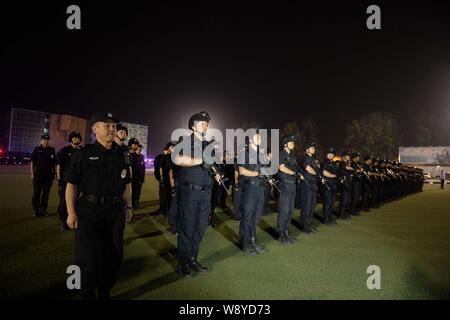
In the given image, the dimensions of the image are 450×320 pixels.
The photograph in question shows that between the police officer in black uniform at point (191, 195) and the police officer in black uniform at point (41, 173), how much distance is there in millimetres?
5312

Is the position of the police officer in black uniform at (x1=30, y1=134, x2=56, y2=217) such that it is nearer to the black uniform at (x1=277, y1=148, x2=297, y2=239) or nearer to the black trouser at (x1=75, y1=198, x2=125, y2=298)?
the black uniform at (x1=277, y1=148, x2=297, y2=239)

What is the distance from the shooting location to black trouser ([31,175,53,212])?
321 inches

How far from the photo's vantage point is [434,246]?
653cm

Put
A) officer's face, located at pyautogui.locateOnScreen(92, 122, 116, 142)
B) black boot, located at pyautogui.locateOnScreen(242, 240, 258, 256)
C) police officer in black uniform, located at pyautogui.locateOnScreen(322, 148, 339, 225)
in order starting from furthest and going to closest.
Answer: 1. police officer in black uniform, located at pyautogui.locateOnScreen(322, 148, 339, 225)
2. black boot, located at pyautogui.locateOnScreen(242, 240, 258, 256)
3. officer's face, located at pyautogui.locateOnScreen(92, 122, 116, 142)

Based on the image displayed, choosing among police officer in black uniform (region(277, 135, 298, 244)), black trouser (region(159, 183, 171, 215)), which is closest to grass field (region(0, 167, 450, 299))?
police officer in black uniform (region(277, 135, 298, 244))

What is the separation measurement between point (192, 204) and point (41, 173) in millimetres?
5568

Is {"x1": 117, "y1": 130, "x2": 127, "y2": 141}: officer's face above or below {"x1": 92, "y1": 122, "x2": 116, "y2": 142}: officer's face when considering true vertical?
above

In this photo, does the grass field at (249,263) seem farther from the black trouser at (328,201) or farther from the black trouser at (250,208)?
the black trouser at (328,201)

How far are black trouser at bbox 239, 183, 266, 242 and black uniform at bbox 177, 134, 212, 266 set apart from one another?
1434mm

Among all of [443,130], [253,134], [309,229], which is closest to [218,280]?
[253,134]

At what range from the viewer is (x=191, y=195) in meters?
4.36

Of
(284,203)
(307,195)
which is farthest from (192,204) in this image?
(307,195)

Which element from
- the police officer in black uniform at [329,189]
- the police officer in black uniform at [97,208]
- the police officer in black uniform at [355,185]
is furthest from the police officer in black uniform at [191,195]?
the police officer in black uniform at [355,185]
